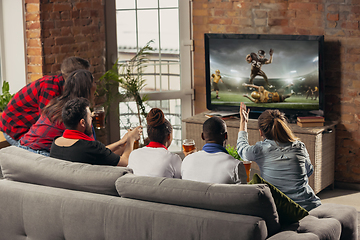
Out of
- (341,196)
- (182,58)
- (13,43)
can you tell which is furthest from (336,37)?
(13,43)

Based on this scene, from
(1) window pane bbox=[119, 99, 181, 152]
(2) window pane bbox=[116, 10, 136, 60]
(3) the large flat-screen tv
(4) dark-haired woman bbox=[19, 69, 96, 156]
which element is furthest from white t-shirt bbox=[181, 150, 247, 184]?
(2) window pane bbox=[116, 10, 136, 60]

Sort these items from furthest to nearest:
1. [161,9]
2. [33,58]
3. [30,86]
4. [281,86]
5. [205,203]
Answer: [161,9], [281,86], [33,58], [30,86], [205,203]

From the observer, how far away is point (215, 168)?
2.30 meters

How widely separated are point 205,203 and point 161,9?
360 cm

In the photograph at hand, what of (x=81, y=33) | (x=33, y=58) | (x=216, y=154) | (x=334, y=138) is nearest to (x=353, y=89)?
(x=334, y=138)

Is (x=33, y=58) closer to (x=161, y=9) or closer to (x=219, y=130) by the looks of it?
(x=161, y=9)

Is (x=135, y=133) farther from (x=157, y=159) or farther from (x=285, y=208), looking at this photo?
(x=285, y=208)

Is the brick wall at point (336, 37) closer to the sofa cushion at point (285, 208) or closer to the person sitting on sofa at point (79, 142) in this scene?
the sofa cushion at point (285, 208)

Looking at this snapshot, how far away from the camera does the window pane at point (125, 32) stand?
16.8 feet

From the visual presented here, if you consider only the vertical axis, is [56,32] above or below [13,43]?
above

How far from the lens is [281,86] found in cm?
458

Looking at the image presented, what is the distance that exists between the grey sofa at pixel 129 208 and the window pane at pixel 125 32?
2.73m

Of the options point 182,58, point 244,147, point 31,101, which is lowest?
point 244,147

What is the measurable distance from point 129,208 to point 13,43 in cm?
286
